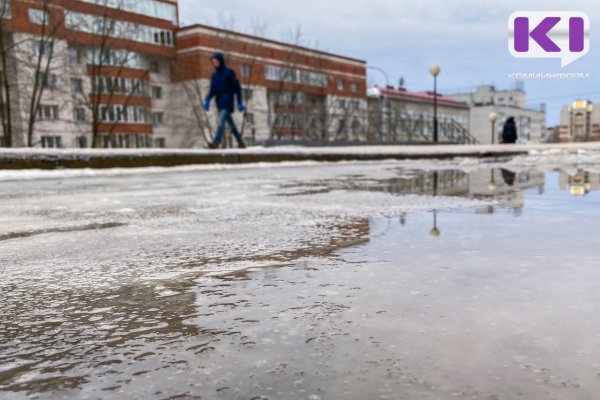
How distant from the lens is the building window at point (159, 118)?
153ft

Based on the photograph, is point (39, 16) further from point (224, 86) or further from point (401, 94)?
point (401, 94)

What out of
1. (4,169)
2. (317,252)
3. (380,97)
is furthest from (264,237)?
(380,97)

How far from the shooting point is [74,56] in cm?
3719

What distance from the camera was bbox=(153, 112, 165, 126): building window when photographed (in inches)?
1834

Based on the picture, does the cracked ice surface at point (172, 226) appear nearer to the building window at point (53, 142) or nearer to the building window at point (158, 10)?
the building window at point (53, 142)

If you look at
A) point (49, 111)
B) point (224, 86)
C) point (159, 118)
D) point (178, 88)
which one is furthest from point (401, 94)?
point (224, 86)

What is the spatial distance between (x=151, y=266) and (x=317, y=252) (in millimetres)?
684

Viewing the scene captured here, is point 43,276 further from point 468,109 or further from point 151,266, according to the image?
point 468,109

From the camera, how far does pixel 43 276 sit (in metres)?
1.74

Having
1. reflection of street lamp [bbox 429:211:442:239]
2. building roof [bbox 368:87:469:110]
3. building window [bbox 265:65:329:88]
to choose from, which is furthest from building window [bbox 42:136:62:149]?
reflection of street lamp [bbox 429:211:442:239]

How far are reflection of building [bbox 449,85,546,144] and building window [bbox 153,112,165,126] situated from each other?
195 feet

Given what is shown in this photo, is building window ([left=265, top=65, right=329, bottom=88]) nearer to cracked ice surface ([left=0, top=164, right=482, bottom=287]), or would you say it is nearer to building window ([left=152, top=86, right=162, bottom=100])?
building window ([left=152, top=86, right=162, bottom=100])

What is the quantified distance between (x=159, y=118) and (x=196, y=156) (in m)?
40.0

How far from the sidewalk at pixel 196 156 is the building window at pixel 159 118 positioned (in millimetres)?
37865
